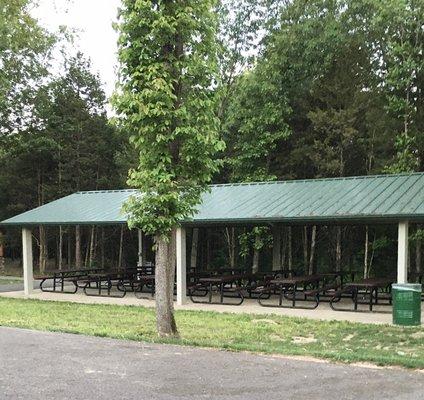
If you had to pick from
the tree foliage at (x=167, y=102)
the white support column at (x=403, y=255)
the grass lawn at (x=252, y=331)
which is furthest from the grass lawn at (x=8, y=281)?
the white support column at (x=403, y=255)

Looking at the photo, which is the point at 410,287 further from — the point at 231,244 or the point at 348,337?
the point at 231,244

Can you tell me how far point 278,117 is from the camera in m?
20.8

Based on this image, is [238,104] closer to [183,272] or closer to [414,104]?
[414,104]

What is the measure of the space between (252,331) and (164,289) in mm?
1827

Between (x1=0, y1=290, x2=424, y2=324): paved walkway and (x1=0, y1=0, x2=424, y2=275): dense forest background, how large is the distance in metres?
5.07

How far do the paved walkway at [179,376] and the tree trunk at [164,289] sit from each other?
4.73 ft

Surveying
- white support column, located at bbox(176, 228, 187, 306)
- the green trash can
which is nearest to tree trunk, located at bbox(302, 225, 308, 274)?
white support column, located at bbox(176, 228, 187, 306)

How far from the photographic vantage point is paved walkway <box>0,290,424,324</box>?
10.9 meters

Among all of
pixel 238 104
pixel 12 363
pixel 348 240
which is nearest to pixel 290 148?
pixel 238 104

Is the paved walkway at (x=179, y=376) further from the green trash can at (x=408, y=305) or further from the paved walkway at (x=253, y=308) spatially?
the paved walkway at (x=253, y=308)

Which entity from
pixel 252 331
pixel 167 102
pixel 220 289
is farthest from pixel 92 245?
pixel 167 102

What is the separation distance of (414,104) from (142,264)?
36.7ft

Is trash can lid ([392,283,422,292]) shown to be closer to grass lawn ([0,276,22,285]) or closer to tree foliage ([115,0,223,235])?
tree foliage ([115,0,223,235])

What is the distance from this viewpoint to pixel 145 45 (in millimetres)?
7973
